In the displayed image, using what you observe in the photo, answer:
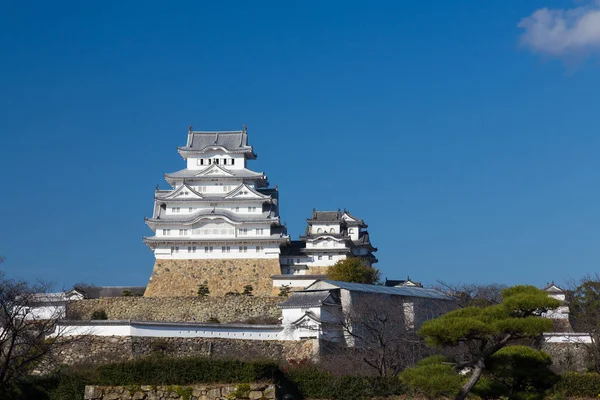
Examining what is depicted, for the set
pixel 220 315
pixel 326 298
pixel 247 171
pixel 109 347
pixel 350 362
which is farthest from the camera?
pixel 247 171

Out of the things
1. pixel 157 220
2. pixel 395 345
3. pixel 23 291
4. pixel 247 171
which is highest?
pixel 247 171

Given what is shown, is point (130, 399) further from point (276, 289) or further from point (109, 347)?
point (276, 289)

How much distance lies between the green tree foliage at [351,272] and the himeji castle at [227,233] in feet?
4.48

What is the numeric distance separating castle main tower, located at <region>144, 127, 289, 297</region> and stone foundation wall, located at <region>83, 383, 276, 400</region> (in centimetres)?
2446

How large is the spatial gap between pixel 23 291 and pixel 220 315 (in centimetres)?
1078

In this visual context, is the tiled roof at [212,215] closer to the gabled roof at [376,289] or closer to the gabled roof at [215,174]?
the gabled roof at [215,174]

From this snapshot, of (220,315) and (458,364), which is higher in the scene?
(220,315)

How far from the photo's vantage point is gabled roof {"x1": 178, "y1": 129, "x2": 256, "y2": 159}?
52062mm

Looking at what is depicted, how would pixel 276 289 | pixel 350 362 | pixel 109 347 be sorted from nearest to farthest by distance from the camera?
pixel 350 362 < pixel 109 347 < pixel 276 289

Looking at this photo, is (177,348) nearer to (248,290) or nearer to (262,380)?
(248,290)

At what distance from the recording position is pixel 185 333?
3497 centimetres

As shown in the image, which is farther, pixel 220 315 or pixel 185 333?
pixel 220 315

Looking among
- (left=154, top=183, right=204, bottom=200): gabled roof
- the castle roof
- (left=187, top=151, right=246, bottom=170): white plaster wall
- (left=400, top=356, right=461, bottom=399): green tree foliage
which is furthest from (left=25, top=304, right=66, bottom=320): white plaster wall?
(left=400, top=356, right=461, bottom=399): green tree foliage

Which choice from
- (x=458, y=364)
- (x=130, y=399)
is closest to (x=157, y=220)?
(x=130, y=399)
